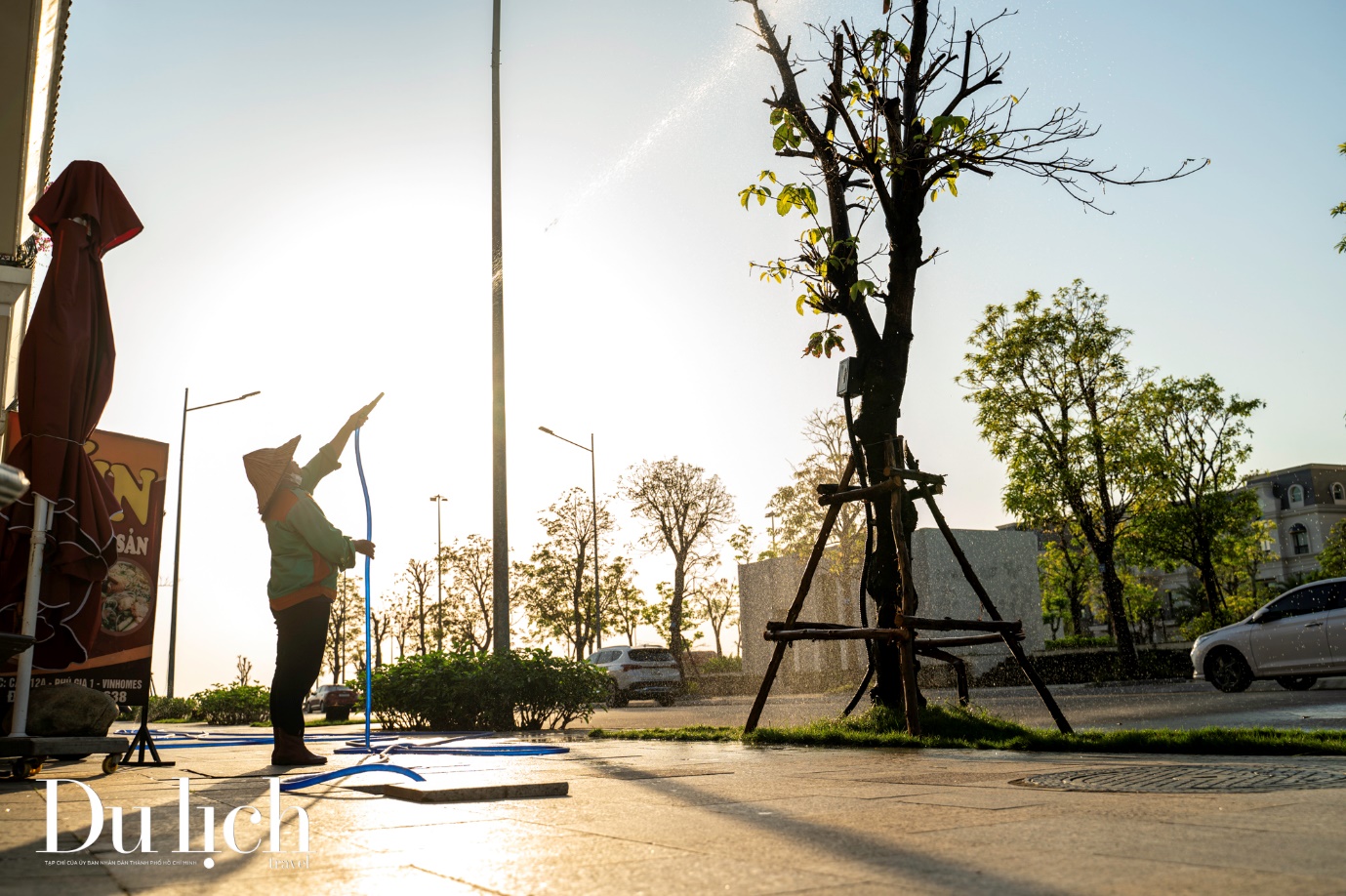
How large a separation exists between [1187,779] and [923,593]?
34.9 metres

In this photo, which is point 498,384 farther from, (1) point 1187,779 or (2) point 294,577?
(1) point 1187,779

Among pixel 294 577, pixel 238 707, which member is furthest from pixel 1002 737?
pixel 238 707

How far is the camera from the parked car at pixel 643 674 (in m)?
28.0

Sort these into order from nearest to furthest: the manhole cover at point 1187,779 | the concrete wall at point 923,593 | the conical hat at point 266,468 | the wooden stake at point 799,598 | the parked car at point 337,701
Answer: the manhole cover at point 1187,779 < the conical hat at point 266,468 < the wooden stake at point 799,598 < the parked car at point 337,701 < the concrete wall at point 923,593

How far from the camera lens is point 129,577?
9.09 meters

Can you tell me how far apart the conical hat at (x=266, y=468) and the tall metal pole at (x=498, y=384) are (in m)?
6.65

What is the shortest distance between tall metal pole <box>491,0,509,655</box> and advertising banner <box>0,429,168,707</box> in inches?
175

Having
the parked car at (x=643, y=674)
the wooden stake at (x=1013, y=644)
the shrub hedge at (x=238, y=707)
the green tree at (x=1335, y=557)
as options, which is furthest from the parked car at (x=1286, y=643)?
the green tree at (x=1335, y=557)

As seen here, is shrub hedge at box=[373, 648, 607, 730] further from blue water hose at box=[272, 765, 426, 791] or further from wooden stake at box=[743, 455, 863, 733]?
blue water hose at box=[272, 765, 426, 791]

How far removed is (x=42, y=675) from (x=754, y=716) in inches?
238

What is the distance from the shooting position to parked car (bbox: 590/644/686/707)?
2798cm

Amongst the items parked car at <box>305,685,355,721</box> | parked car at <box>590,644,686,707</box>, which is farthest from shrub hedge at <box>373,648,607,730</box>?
parked car at <box>305,685,355,721</box>

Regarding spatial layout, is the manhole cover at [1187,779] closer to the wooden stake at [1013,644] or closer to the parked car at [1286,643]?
the wooden stake at [1013,644]

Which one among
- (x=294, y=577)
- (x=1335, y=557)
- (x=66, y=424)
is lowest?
(x=294, y=577)
